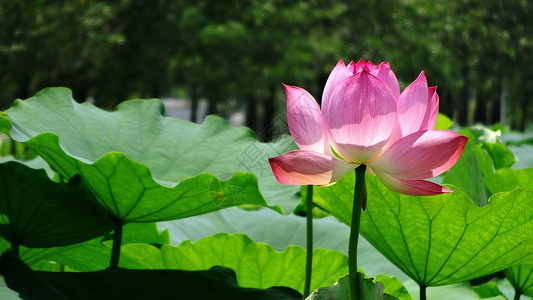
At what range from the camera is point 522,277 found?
942mm

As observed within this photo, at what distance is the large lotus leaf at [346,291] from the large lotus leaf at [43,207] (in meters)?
0.41

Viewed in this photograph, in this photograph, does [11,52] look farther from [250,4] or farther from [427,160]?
[427,160]

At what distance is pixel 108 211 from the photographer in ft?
3.16

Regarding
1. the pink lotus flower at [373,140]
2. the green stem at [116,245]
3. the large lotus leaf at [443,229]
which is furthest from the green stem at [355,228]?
the green stem at [116,245]

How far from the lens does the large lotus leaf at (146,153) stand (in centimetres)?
89

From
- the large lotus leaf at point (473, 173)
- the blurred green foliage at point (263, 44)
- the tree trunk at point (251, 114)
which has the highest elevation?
the blurred green foliage at point (263, 44)

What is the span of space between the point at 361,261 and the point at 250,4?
10.1m

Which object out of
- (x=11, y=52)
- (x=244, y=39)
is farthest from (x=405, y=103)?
(x=244, y=39)

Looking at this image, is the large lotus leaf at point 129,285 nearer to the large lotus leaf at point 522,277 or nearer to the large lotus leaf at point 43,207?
the large lotus leaf at point 43,207

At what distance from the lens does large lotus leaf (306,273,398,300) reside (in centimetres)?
64

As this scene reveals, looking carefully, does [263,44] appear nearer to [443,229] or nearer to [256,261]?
[256,261]

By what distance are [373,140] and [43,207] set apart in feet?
1.74

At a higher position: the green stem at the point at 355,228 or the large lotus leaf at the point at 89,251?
the green stem at the point at 355,228

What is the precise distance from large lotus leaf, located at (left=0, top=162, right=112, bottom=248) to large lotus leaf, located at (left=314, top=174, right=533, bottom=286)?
0.34 m
